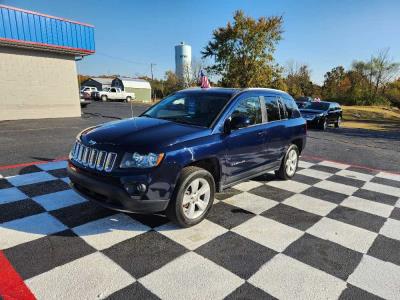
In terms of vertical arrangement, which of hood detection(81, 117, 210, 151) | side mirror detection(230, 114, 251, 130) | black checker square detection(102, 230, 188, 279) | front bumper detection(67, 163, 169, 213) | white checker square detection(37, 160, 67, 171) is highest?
side mirror detection(230, 114, 251, 130)

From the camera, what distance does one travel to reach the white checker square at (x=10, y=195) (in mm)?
4180

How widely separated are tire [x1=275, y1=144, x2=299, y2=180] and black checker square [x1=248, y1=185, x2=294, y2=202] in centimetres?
49

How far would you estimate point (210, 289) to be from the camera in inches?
102

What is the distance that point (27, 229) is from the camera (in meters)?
3.42

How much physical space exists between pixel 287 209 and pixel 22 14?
13.7 metres

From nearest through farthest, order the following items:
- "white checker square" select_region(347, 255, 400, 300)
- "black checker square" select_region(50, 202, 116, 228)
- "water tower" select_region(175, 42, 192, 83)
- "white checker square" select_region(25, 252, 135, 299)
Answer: "white checker square" select_region(25, 252, 135, 299) → "white checker square" select_region(347, 255, 400, 300) → "black checker square" select_region(50, 202, 116, 228) → "water tower" select_region(175, 42, 192, 83)

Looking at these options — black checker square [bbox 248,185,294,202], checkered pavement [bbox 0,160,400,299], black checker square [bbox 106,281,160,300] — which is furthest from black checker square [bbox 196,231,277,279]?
black checker square [bbox 248,185,294,202]

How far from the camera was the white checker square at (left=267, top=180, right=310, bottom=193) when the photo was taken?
17.9 feet

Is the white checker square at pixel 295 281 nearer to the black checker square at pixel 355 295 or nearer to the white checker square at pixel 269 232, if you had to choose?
the black checker square at pixel 355 295

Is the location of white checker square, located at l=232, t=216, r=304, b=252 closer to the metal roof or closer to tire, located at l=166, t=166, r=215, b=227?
tire, located at l=166, t=166, r=215, b=227

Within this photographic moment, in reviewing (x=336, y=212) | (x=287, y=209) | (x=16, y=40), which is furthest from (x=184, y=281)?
(x=16, y=40)

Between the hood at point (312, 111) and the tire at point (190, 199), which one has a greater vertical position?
the hood at point (312, 111)

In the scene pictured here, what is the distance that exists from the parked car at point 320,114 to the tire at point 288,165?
11511mm

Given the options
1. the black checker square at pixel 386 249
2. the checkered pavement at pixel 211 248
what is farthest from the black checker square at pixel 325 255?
the black checker square at pixel 386 249
